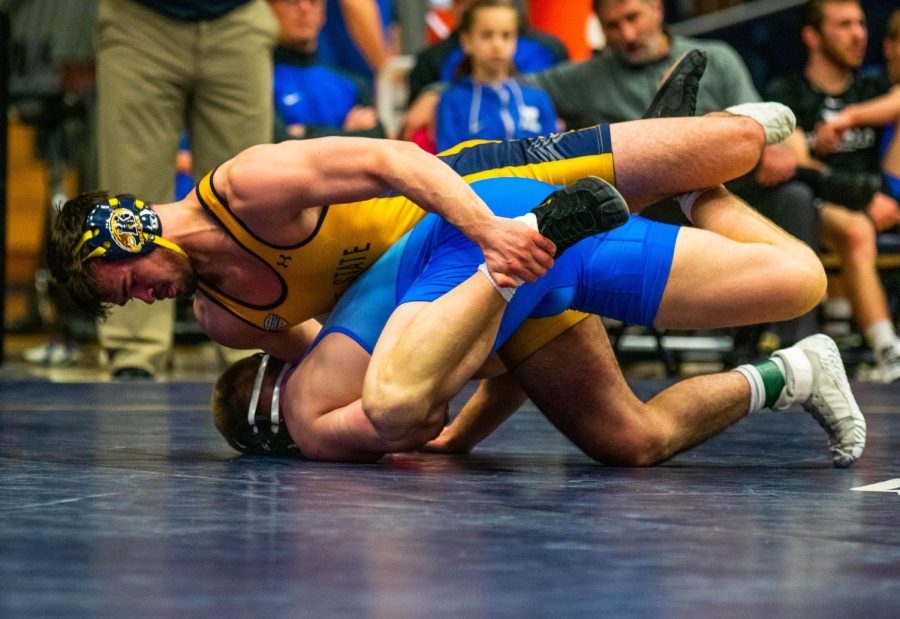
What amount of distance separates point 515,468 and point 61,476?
2.74 ft

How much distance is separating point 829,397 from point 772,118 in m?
0.60

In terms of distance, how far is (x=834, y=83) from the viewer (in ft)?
19.5

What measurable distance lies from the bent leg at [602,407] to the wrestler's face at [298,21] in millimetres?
3004

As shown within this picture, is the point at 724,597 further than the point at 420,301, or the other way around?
the point at 420,301

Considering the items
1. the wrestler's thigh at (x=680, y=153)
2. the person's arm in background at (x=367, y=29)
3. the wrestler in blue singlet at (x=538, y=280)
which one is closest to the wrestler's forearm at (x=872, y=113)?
→ the person's arm in background at (x=367, y=29)

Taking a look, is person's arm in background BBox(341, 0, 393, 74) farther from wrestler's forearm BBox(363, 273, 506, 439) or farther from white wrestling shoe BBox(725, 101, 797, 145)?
wrestler's forearm BBox(363, 273, 506, 439)

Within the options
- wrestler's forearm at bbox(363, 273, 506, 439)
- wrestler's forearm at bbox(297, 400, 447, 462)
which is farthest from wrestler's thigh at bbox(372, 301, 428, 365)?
wrestler's forearm at bbox(297, 400, 447, 462)

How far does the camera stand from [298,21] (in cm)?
573

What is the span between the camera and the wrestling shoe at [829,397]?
2910 mm

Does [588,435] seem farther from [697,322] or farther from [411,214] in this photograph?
[411,214]

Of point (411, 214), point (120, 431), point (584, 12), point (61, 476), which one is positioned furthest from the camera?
point (584, 12)

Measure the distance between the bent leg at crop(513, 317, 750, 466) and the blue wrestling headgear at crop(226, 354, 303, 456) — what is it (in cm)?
47

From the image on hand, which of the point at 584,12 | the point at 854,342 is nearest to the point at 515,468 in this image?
the point at 854,342

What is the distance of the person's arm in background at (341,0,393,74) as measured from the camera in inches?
245
